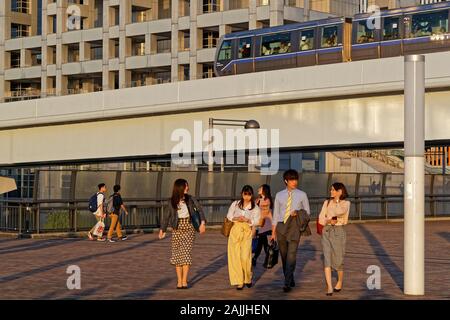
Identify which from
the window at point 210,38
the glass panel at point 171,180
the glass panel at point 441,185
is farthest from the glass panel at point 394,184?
the window at point 210,38

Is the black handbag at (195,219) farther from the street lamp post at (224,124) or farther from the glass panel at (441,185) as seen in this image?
the glass panel at (441,185)

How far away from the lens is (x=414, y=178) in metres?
13.9

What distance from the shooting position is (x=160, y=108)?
36.8 metres

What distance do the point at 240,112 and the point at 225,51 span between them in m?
7.82

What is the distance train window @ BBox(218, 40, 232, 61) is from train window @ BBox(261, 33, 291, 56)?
84.0 inches

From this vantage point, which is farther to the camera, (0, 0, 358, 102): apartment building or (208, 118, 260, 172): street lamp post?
(0, 0, 358, 102): apartment building

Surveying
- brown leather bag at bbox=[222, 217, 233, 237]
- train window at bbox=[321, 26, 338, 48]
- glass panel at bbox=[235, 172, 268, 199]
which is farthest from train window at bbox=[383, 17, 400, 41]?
brown leather bag at bbox=[222, 217, 233, 237]

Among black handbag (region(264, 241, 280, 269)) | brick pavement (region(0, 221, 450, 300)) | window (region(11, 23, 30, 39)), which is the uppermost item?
window (region(11, 23, 30, 39))

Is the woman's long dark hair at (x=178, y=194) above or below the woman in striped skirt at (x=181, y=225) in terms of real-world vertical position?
above

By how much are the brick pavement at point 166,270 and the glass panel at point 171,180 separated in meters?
4.15

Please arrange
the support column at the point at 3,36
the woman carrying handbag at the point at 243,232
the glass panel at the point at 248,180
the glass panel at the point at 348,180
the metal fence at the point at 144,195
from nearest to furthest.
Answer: the woman carrying handbag at the point at 243,232, the metal fence at the point at 144,195, the glass panel at the point at 248,180, the glass panel at the point at 348,180, the support column at the point at 3,36

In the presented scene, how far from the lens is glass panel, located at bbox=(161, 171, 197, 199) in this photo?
3155cm

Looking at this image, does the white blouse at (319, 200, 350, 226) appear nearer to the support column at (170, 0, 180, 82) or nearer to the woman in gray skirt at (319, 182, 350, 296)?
the woman in gray skirt at (319, 182, 350, 296)

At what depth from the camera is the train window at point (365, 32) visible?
1438 inches
